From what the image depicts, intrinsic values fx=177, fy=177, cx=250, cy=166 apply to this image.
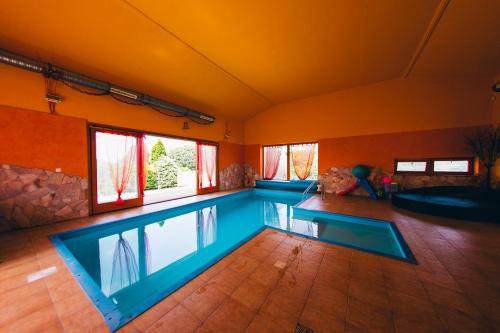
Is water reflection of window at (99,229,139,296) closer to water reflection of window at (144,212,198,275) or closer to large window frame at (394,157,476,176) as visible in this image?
water reflection of window at (144,212,198,275)

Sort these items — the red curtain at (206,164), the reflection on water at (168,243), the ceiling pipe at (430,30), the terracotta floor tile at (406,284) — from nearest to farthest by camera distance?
the terracotta floor tile at (406,284), the reflection on water at (168,243), the ceiling pipe at (430,30), the red curtain at (206,164)

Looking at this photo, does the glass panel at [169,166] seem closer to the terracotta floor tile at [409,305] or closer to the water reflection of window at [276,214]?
the water reflection of window at [276,214]

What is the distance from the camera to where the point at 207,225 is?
3.80 meters

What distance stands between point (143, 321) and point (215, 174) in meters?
5.46

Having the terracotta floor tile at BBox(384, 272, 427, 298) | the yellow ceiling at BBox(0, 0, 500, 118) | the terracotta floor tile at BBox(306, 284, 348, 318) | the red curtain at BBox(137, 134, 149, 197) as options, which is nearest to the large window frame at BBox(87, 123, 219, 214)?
the red curtain at BBox(137, 134, 149, 197)

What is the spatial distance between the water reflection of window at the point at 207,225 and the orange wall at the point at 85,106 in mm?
2401

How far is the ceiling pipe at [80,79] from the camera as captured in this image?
8.66ft

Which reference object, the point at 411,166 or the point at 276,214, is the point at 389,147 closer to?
the point at 411,166

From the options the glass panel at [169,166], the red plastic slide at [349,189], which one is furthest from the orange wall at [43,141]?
the red plastic slide at [349,189]

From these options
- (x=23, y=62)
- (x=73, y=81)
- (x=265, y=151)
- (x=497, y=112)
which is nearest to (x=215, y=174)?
(x=265, y=151)

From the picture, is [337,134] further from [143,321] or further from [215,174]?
[143,321]

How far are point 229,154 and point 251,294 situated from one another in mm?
5862

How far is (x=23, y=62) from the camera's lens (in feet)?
8.81

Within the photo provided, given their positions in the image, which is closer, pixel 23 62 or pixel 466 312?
pixel 466 312
